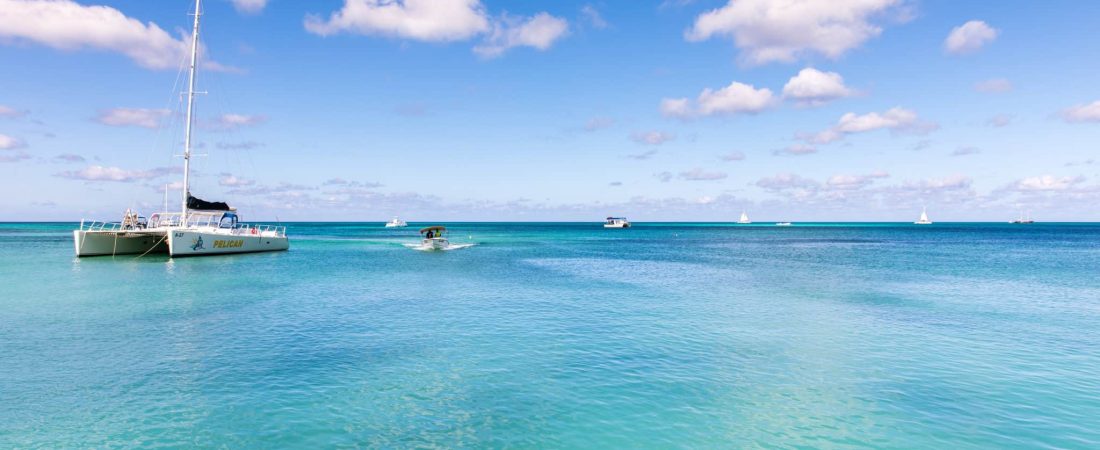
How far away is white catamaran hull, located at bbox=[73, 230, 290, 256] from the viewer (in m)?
50.2

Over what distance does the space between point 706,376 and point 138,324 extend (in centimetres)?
2012

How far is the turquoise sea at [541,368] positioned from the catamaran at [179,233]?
812 inches

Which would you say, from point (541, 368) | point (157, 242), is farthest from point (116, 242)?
point (541, 368)

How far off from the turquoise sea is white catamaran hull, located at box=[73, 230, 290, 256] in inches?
793

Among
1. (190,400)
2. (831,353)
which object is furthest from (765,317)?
(190,400)

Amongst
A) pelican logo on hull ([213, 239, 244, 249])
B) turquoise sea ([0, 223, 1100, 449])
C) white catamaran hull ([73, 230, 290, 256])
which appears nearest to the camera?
turquoise sea ([0, 223, 1100, 449])

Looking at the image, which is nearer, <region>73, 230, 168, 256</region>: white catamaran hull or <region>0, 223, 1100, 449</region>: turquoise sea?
<region>0, 223, 1100, 449</region>: turquoise sea

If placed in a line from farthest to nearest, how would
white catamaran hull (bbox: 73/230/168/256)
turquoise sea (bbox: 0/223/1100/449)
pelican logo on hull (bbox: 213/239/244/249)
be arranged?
1. pelican logo on hull (bbox: 213/239/244/249)
2. white catamaran hull (bbox: 73/230/168/256)
3. turquoise sea (bbox: 0/223/1100/449)

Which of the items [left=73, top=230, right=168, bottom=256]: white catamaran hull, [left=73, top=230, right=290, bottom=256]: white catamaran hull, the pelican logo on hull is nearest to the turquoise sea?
[left=73, top=230, right=290, bottom=256]: white catamaran hull

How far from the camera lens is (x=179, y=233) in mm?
49781

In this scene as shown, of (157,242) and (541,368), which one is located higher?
(157,242)

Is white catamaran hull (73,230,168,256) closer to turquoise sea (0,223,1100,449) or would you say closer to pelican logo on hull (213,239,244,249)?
pelican logo on hull (213,239,244,249)

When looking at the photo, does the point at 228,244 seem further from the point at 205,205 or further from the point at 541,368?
the point at 541,368

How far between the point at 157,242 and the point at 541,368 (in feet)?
177
